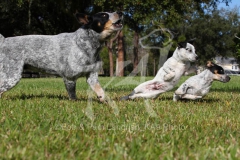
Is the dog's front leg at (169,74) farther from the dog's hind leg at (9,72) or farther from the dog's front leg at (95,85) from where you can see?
the dog's hind leg at (9,72)

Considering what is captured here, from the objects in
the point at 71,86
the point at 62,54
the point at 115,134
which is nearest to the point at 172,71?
the point at 71,86

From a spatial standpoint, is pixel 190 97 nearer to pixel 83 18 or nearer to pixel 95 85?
pixel 95 85

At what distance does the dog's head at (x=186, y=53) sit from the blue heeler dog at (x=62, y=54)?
1.38 metres

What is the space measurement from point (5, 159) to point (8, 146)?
14.6 inches

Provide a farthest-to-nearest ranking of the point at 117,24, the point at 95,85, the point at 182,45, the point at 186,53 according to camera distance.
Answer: the point at 182,45, the point at 186,53, the point at 95,85, the point at 117,24

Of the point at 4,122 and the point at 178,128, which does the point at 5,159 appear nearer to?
the point at 4,122

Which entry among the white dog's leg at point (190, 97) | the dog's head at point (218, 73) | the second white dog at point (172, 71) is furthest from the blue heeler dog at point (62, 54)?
the dog's head at point (218, 73)

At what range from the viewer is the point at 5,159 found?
2527 mm

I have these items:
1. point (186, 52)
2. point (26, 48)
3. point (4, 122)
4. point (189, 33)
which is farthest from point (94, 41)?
point (189, 33)

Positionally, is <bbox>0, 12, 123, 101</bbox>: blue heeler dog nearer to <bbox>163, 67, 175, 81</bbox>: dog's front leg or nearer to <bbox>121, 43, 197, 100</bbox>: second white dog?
<bbox>121, 43, 197, 100</bbox>: second white dog

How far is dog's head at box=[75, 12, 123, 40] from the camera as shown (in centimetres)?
577

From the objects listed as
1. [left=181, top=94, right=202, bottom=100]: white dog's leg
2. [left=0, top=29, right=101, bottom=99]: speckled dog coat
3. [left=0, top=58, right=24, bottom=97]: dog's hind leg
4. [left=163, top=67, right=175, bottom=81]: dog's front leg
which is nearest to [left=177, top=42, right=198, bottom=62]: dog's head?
[left=163, top=67, right=175, bottom=81]: dog's front leg

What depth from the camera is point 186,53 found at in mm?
6430

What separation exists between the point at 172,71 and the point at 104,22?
5.34ft
